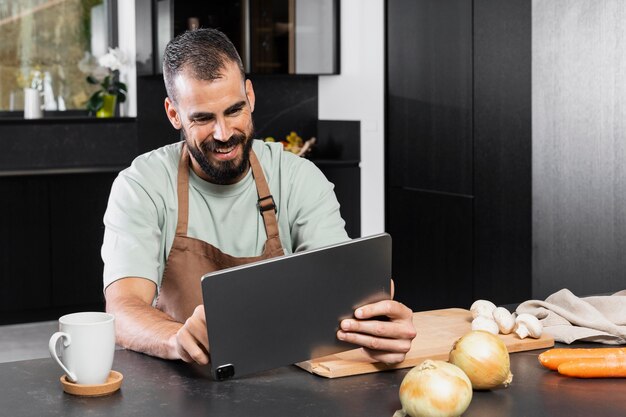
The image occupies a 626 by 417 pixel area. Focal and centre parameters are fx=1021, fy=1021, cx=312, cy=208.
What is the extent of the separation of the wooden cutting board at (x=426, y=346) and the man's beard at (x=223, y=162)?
53cm

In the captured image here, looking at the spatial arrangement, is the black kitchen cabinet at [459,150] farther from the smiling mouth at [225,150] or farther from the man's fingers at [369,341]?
the man's fingers at [369,341]

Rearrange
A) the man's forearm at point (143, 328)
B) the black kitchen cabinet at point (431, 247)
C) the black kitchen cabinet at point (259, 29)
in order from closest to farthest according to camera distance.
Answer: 1. the man's forearm at point (143, 328)
2. the black kitchen cabinet at point (431, 247)
3. the black kitchen cabinet at point (259, 29)

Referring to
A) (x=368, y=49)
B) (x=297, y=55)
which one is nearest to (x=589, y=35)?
(x=368, y=49)

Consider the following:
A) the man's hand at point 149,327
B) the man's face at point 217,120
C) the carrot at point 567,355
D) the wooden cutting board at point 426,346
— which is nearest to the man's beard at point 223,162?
the man's face at point 217,120

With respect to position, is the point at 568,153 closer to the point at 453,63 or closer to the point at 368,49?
the point at 453,63

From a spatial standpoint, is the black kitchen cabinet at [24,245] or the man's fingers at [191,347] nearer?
the man's fingers at [191,347]

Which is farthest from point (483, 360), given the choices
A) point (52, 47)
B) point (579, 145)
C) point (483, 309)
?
point (52, 47)

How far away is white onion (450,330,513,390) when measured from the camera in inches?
65.0

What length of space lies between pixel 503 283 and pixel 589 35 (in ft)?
3.73

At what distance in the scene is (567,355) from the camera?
5.92 feet

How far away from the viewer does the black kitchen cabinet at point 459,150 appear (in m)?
4.39

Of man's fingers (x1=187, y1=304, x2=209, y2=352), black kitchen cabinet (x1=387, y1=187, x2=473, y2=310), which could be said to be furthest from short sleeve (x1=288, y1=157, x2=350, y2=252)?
black kitchen cabinet (x1=387, y1=187, x2=473, y2=310)

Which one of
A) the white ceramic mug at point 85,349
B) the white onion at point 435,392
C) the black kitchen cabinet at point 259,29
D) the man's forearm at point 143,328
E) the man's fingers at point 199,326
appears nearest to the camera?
the white onion at point 435,392

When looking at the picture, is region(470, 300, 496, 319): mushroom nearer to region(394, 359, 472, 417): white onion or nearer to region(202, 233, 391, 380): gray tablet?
region(202, 233, 391, 380): gray tablet
